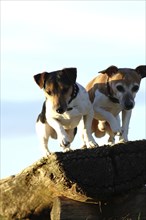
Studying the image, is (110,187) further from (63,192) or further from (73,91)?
(73,91)

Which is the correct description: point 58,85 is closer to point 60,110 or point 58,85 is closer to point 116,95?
point 60,110

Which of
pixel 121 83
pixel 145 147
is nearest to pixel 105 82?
pixel 121 83

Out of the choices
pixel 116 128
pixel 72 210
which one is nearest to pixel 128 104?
pixel 116 128

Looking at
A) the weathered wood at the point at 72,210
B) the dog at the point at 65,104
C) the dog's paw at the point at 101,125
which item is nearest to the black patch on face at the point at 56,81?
the dog at the point at 65,104

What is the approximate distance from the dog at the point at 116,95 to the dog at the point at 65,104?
1.04 feet

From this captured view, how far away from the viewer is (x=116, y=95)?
9344 mm

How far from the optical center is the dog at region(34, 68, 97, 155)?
8.95m

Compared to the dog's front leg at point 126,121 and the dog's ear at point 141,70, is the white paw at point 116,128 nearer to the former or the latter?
the dog's front leg at point 126,121

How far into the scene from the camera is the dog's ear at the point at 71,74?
9.07 m

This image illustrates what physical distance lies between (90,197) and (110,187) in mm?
333

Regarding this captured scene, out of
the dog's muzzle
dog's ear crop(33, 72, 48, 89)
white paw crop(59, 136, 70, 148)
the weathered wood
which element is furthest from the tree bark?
dog's ear crop(33, 72, 48, 89)

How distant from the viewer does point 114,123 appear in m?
9.32

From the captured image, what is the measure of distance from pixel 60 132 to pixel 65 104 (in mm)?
510

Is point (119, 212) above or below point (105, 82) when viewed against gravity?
below
